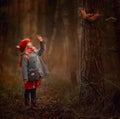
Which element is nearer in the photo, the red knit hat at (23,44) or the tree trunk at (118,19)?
the tree trunk at (118,19)

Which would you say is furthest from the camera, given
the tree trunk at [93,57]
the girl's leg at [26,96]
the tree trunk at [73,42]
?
the girl's leg at [26,96]

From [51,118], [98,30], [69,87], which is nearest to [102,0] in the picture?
[98,30]

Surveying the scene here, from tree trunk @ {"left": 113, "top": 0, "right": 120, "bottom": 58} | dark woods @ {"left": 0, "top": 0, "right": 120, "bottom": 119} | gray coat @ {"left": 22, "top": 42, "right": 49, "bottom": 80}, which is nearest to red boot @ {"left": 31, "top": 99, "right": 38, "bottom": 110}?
dark woods @ {"left": 0, "top": 0, "right": 120, "bottom": 119}

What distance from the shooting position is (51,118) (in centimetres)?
496

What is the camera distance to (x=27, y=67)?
16.6 ft

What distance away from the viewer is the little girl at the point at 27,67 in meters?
5.04

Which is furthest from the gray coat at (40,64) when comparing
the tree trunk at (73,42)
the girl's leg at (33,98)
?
the tree trunk at (73,42)

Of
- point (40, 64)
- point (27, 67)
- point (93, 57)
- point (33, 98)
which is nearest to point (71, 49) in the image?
point (93, 57)

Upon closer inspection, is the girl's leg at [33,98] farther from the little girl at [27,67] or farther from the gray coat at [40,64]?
the gray coat at [40,64]

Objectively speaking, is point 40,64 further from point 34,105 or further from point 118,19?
point 118,19

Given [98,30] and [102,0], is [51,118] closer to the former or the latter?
[98,30]

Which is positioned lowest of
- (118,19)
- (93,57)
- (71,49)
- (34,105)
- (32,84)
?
(34,105)

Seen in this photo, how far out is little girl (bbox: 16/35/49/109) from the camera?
504cm

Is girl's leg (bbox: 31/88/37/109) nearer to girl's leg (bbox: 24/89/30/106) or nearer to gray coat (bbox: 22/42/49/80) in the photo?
girl's leg (bbox: 24/89/30/106)
